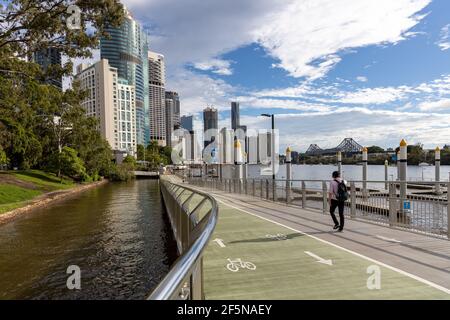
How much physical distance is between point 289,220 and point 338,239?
3624 mm

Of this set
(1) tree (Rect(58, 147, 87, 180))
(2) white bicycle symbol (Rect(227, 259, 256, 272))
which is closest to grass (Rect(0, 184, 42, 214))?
(1) tree (Rect(58, 147, 87, 180))

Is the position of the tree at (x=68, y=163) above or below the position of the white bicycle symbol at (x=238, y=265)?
above

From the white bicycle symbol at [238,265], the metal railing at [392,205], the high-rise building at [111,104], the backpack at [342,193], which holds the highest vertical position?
the high-rise building at [111,104]

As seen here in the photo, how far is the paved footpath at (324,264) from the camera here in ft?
17.5

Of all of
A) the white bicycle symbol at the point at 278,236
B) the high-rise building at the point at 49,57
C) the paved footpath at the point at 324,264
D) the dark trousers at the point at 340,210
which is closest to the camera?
the paved footpath at the point at 324,264

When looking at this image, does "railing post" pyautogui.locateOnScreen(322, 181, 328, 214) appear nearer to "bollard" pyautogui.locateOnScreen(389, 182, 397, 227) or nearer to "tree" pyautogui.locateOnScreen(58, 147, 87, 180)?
"bollard" pyautogui.locateOnScreen(389, 182, 397, 227)

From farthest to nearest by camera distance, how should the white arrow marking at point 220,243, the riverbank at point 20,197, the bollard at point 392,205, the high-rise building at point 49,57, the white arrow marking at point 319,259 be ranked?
1. the riverbank at point 20,197
2. the high-rise building at point 49,57
3. the bollard at point 392,205
4. the white arrow marking at point 220,243
5. the white arrow marking at point 319,259

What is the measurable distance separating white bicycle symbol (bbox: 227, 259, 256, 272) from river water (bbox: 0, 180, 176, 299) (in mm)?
Result: 4500

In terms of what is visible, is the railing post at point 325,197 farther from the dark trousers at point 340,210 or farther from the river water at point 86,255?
the river water at point 86,255

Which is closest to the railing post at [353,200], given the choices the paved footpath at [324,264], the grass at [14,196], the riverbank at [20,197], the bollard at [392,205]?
the bollard at [392,205]

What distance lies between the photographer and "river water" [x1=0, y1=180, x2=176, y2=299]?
11.0 metres

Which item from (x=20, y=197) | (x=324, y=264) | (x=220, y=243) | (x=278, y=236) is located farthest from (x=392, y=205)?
(x=20, y=197)

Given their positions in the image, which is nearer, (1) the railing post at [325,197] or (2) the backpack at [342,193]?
(2) the backpack at [342,193]
